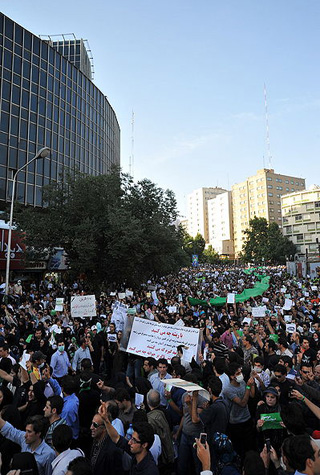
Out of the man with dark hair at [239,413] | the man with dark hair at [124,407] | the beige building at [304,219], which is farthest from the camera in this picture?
the beige building at [304,219]

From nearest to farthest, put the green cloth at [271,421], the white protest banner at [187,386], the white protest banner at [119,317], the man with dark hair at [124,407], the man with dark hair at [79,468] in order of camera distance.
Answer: the man with dark hair at [79,468] < the white protest banner at [187,386] < the green cloth at [271,421] < the man with dark hair at [124,407] < the white protest banner at [119,317]

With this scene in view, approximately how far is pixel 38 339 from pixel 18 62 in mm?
38043

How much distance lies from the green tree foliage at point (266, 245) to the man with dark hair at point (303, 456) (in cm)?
7227

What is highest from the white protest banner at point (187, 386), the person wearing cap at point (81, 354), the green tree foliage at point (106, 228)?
the green tree foliage at point (106, 228)

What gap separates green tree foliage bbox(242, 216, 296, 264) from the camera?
74.1 m

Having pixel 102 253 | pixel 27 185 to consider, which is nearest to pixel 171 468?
pixel 102 253

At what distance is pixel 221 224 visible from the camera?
5241 inches

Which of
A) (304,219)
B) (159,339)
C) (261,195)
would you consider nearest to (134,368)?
(159,339)

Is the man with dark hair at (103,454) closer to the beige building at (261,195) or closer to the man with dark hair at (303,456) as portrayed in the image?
the man with dark hair at (303,456)

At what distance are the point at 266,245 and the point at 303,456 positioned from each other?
7726 cm

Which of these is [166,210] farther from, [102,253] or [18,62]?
[18,62]

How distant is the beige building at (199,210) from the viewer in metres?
150

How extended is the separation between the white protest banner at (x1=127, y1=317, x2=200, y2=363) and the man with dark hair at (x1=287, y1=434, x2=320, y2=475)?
4.28 metres

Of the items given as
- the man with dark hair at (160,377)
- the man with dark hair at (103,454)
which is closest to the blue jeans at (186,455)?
the man with dark hair at (103,454)
